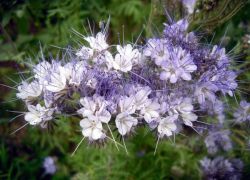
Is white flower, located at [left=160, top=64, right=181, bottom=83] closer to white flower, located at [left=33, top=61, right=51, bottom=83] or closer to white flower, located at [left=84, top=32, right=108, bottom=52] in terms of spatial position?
white flower, located at [left=84, top=32, right=108, bottom=52]

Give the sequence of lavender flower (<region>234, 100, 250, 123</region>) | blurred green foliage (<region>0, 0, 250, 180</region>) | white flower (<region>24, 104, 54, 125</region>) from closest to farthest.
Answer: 1. white flower (<region>24, 104, 54, 125</region>)
2. lavender flower (<region>234, 100, 250, 123</region>)
3. blurred green foliage (<region>0, 0, 250, 180</region>)

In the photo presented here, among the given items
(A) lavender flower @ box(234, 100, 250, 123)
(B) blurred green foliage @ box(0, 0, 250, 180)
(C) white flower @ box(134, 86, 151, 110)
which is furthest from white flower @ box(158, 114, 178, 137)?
(A) lavender flower @ box(234, 100, 250, 123)

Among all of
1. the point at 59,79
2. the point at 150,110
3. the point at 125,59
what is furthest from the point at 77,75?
the point at 150,110

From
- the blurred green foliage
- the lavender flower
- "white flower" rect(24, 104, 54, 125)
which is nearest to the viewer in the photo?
"white flower" rect(24, 104, 54, 125)

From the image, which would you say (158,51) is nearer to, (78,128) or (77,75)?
(77,75)

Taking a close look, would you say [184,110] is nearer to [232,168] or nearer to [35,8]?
[232,168]

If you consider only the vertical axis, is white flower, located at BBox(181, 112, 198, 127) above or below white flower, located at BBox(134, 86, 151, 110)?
A: below
